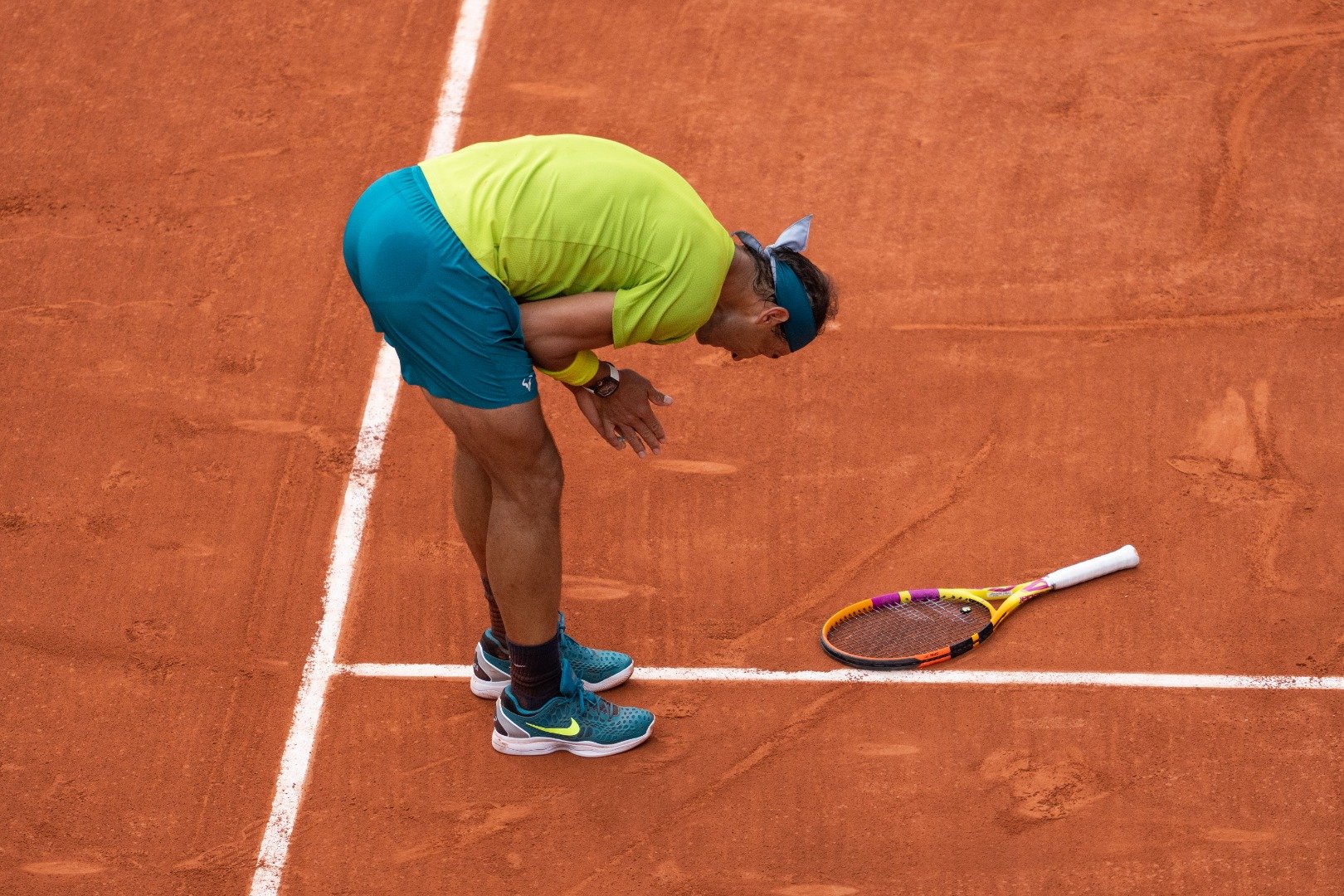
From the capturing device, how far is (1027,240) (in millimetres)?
7059

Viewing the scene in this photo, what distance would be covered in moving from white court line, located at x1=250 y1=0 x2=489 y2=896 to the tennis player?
1033 millimetres

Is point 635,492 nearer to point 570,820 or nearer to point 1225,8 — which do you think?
point 570,820

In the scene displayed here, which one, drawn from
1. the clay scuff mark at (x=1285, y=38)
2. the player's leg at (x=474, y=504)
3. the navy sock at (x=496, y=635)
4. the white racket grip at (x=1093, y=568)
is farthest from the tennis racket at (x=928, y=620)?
the clay scuff mark at (x=1285, y=38)

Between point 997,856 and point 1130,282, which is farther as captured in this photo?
point 1130,282

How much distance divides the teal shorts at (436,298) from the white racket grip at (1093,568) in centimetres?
222

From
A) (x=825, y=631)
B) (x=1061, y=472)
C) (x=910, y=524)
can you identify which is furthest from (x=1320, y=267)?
(x=825, y=631)

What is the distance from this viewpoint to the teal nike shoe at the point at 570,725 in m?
5.21

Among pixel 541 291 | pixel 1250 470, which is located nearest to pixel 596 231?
pixel 541 291

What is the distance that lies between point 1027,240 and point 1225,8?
2.17m

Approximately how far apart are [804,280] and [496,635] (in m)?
1.71

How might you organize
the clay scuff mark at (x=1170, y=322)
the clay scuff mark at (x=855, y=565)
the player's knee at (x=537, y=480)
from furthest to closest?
the clay scuff mark at (x=1170, y=322) → the clay scuff mark at (x=855, y=565) → the player's knee at (x=537, y=480)

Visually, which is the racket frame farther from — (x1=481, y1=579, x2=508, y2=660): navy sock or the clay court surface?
(x1=481, y1=579, x2=508, y2=660): navy sock

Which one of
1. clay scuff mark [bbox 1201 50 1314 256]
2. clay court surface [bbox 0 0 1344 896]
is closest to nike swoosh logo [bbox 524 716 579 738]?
clay court surface [bbox 0 0 1344 896]

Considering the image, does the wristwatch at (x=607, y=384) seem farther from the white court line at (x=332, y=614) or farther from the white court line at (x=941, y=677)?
the white court line at (x=332, y=614)
